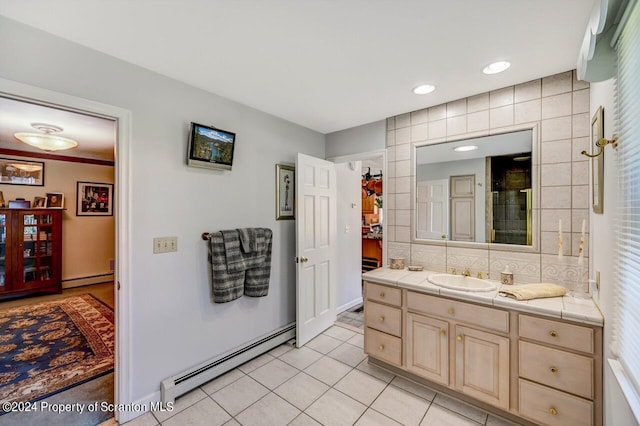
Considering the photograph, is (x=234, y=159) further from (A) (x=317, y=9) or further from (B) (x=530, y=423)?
(B) (x=530, y=423)

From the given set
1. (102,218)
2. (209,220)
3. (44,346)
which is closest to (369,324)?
(209,220)

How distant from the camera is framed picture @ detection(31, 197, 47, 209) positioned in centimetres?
433

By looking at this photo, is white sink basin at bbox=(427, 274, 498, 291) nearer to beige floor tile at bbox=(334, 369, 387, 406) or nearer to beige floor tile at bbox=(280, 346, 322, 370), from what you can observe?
beige floor tile at bbox=(334, 369, 387, 406)

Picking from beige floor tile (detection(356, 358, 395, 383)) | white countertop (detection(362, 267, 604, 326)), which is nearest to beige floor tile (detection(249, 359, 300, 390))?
beige floor tile (detection(356, 358, 395, 383))

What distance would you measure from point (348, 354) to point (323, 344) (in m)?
0.31

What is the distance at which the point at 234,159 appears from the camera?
243cm

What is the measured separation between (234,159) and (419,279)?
6.20 feet

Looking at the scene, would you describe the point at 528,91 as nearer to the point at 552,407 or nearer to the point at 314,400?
the point at 552,407

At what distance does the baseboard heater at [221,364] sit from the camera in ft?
6.42

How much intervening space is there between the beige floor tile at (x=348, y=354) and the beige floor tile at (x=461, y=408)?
0.72 m

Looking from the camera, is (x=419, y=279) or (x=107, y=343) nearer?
(x=419, y=279)

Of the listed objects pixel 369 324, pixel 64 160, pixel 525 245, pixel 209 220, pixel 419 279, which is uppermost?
pixel 64 160

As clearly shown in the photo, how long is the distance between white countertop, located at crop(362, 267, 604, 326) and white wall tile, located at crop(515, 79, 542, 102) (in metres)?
1.44

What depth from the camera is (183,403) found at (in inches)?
77.3
